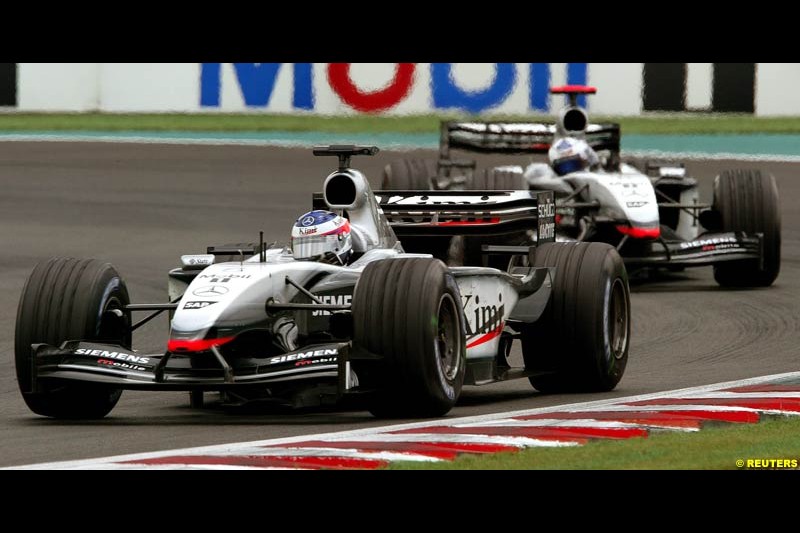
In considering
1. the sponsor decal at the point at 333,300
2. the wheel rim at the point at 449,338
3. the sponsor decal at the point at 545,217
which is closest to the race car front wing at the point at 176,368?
the sponsor decal at the point at 333,300

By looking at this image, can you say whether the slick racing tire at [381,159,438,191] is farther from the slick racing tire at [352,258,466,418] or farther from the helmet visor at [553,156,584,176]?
the slick racing tire at [352,258,466,418]

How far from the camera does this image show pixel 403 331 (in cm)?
1009

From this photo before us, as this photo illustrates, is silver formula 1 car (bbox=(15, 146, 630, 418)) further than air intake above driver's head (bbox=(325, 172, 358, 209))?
No

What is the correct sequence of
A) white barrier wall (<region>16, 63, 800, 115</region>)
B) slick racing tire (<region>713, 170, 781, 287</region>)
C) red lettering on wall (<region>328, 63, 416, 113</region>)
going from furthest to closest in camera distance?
red lettering on wall (<region>328, 63, 416, 113</region>)
white barrier wall (<region>16, 63, 800, 115</region>)
slick racing tire (<region>713, 170, 781, 287</region>)

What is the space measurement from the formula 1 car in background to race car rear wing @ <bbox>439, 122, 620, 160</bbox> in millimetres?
22

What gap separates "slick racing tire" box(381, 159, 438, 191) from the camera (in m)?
21.0

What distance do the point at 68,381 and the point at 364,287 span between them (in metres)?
1.74

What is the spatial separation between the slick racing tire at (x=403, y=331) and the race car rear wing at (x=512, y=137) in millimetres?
10613

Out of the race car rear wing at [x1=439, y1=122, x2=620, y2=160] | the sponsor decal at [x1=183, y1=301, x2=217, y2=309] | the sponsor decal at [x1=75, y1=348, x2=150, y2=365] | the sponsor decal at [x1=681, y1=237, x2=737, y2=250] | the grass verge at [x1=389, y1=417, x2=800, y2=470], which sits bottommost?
the grass verge at [x1=389, y1=417, x2=800, y2=470]

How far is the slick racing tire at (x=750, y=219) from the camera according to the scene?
18875 millimetres

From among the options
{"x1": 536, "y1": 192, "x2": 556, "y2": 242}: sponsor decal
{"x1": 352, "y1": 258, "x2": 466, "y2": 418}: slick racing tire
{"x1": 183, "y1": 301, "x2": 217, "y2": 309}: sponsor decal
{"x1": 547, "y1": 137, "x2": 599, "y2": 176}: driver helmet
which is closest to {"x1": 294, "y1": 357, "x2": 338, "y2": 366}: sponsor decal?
{"x1": 352, "y1": 258, "x2": 466, "y2": 418}: slick racing tire

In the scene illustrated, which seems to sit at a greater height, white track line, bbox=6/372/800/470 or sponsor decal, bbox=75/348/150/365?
sponsor decal, bbox=75/348/150/365

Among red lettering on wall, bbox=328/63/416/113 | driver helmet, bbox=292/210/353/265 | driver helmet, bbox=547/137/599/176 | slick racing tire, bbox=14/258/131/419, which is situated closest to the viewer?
slick racing tire, bbox=14/258/131/419

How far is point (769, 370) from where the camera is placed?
1302 cm
